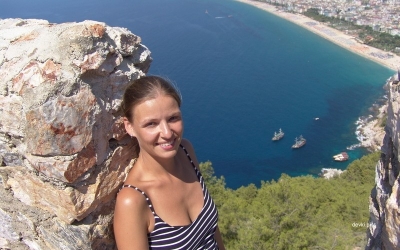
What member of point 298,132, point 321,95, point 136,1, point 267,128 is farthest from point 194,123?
point 136,1

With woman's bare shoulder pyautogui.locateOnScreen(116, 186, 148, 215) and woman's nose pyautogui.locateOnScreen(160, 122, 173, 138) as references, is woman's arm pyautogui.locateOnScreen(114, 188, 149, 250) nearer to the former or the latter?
woman's bare shoulder pyautogui.locateOnScreen(116, 186, 148, 215)

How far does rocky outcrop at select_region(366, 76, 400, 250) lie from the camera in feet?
5.57

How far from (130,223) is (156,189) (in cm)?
17

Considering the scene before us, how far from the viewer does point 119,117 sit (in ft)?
4.73

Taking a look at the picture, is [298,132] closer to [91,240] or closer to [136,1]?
[91,240]

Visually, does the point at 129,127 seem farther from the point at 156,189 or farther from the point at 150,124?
the point at 156,189

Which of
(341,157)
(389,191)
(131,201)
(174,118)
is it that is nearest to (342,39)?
(341,157)

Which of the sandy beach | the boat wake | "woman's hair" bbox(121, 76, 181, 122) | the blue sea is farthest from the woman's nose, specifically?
Result: the sandy beach

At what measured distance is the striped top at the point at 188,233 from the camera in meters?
1.26

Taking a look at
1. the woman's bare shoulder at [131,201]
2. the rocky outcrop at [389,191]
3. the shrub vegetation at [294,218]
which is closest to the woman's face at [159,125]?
the woman's bare shoulder at [131,201]

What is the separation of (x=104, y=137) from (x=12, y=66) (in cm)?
42

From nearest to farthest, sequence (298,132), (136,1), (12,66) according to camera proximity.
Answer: (12,66)
(298,132)
(136,1)

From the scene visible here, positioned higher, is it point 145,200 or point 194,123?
point 145,200

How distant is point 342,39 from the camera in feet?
138
